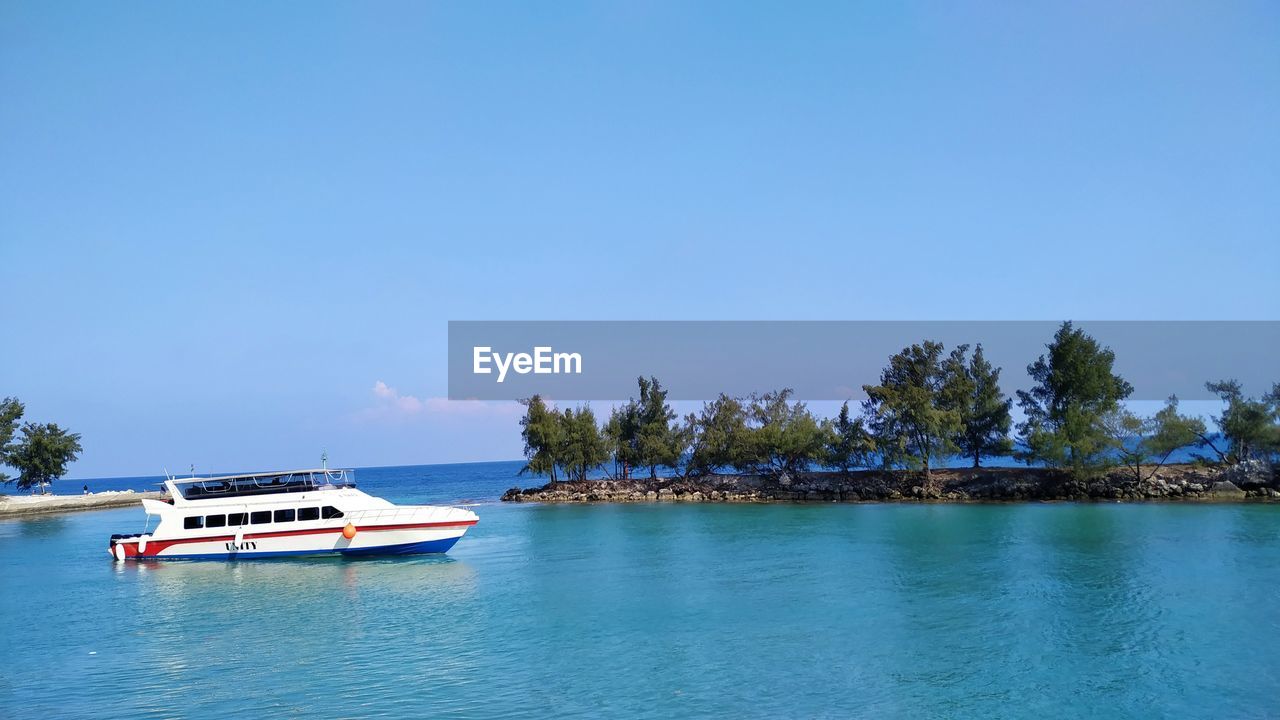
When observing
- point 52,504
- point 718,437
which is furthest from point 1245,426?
point 52,504

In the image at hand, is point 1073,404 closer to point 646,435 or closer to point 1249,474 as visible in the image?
point 1249,474

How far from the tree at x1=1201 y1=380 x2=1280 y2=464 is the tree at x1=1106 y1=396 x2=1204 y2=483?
1284 mm

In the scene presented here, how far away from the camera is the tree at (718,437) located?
79750 millimetres

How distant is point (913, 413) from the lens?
7019 cm

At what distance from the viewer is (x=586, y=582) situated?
3416cm

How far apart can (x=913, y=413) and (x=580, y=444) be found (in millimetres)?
32769

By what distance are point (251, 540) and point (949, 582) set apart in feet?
108

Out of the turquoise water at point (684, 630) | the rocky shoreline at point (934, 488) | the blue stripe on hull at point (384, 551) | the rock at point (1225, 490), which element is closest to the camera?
the turquoise water at point (684, 630)

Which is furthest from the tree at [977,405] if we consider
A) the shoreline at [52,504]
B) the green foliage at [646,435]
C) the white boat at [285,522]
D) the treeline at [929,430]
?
the shoreline at [52,504]

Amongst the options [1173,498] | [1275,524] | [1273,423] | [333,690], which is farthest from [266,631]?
[1273,423]

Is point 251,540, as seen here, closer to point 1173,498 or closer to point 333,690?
point 333,690

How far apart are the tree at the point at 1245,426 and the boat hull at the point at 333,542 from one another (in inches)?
2175

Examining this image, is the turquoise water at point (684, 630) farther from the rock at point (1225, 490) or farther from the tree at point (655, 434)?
the tree at point (655, 434)

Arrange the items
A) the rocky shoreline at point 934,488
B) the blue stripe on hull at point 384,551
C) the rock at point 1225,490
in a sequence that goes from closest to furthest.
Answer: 1. the blue stripe on hull at point 384,551
2. the rock at point 1225,490
3. the rocky shoreline at point 934,488
